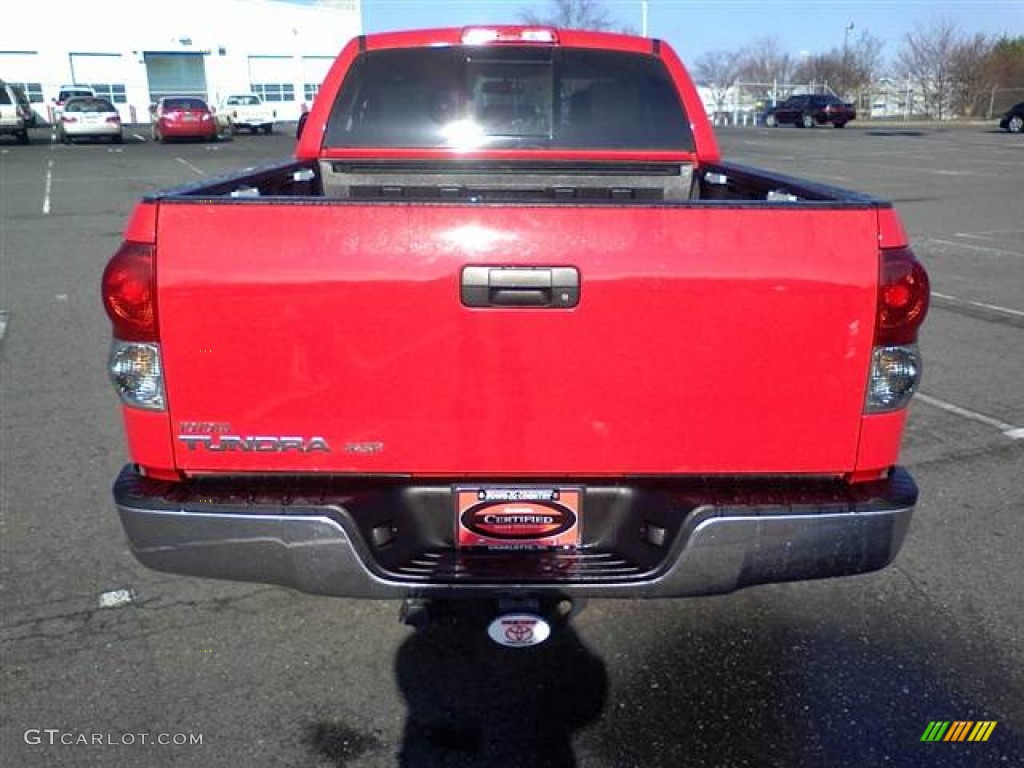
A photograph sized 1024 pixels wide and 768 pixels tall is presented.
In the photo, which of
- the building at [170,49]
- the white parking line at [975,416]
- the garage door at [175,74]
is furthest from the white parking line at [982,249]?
the garage door at [175,74]

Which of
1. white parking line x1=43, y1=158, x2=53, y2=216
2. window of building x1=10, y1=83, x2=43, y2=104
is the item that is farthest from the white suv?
window of building x1=10, y1=83, x2=43, y2=104

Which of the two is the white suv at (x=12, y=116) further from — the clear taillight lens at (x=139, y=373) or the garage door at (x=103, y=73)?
the clear taillight lens at (x=139, y=373)

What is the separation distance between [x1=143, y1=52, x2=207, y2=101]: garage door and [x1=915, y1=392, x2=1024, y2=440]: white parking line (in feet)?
196

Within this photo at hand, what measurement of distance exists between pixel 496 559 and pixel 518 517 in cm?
14

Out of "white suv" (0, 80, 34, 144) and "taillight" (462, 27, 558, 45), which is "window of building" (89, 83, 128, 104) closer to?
"white suv" (0, 80, 34, 144)

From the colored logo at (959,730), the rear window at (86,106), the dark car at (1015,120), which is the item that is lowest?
the colored logo at (959,730)

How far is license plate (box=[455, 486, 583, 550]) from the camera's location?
2424 millimetres

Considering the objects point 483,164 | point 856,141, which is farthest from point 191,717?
point 856,141

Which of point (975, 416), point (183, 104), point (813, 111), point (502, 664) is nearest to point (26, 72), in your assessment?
point (183, 104)

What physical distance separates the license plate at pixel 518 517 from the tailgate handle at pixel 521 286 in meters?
0.53

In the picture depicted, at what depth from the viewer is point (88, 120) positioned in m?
32.4

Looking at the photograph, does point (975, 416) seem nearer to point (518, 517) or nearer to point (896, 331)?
point (896, 331)

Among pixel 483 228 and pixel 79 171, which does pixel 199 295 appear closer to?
pixel 483 228

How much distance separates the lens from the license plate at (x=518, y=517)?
2.42 meters
